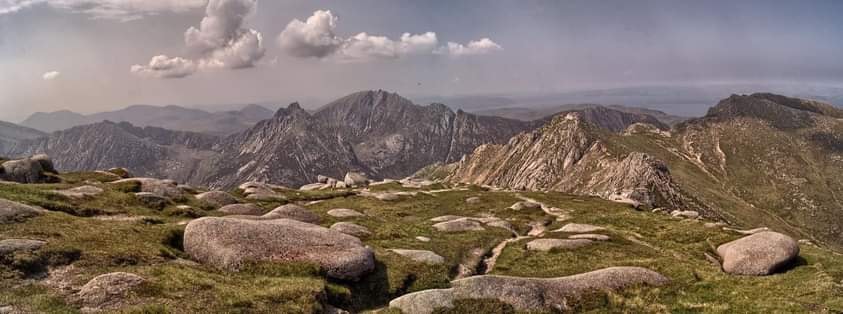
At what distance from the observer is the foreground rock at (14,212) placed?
33.5 m

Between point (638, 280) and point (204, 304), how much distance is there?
31.5 meters

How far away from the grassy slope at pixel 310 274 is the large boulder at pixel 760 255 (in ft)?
4.60

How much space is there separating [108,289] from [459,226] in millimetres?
47167

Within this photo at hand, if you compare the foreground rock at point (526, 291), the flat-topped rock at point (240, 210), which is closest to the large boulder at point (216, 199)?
the flat-topped rock at point (240, 210)

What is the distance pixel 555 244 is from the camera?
176 ft

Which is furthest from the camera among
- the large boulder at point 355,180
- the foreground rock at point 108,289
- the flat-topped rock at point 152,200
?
the large boulder at point 355,180

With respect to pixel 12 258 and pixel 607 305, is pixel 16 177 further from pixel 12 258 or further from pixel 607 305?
pixel 607 305

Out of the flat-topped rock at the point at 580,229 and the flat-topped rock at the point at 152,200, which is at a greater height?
the flat-topped rock at the point at 152,200

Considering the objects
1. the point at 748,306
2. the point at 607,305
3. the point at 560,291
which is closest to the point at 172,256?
the point at 560,291

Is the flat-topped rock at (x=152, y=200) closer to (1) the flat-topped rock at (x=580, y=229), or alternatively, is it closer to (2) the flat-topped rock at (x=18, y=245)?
(2) the flat-topped rock at (x=18, y=245)

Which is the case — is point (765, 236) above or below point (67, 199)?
below

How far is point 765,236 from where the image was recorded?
149 feet

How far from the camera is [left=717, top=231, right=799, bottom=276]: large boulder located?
4112 cm

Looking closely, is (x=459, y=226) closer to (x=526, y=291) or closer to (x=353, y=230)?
(x=353, y=230)
